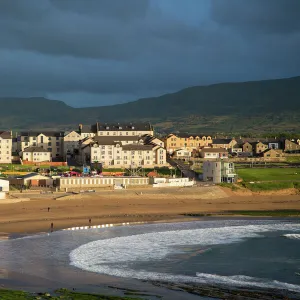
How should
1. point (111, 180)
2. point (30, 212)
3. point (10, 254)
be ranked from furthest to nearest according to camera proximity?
1. point (111, 180)
2. point (30, 212)
3. point (10, 254)

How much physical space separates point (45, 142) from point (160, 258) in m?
64.7

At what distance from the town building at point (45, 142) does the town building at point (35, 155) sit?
620 cm

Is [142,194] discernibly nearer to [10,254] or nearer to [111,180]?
[111,180]

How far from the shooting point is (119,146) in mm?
86000

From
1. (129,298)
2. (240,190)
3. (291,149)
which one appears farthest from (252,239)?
(291,149)

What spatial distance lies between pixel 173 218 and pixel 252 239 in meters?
10.7

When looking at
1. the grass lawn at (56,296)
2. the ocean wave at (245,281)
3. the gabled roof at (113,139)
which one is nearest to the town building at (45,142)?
the gabled roof at (113,139)

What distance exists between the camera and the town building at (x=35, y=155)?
8969cm

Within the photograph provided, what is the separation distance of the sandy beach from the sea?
13.1 feet

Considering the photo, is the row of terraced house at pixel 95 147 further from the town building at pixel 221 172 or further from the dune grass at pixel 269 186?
the dune grass at pixel 269 186

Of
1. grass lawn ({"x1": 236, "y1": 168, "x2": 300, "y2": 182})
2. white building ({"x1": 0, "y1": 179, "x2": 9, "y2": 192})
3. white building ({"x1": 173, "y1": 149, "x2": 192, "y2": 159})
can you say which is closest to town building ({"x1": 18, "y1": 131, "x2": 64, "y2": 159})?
white building ({"x1": 173, "y1": 149, "x2": 192, "y2": 159})

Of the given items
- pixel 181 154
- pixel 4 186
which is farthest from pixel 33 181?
pixel 181 154

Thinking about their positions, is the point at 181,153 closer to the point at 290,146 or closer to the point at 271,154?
the point at 271,154

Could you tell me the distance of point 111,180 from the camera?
67.4 meters
